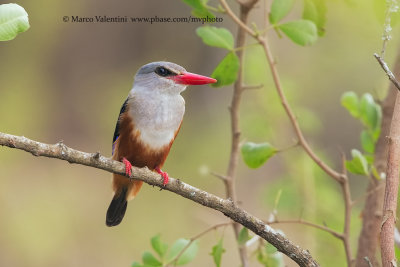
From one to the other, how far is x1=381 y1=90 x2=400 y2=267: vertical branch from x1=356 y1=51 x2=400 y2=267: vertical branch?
2.13ft

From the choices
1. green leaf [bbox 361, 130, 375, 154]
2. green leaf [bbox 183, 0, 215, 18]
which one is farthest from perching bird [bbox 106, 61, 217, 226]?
green leaf [bbox 361, 130, 375, 154]

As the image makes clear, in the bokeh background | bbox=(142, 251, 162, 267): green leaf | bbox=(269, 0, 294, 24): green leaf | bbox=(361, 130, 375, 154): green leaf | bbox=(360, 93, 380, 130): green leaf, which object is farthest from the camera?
the bokeh background

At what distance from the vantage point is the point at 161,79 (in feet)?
8.87

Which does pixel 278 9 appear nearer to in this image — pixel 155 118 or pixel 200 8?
pixel 200 8

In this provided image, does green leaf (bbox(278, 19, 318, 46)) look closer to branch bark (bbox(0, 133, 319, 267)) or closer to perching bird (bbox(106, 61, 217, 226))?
perching bird (bbox(106, 61, 217, 226))

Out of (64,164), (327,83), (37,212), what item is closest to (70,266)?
(37,212)

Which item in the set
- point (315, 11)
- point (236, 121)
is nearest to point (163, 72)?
point (236, 121)

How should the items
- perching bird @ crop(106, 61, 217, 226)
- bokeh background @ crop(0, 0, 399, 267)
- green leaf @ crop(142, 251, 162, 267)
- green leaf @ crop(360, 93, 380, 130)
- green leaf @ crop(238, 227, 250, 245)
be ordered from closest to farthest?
green leaf @ crop(238, 227, 250, 245), green leaf @ crop(142, 251, 162, 267), green leaf @ crop(360, 93, 380, 130), perching bird @ crop(106, 61, 217, 226), bokeh background @ crop(0, 0, 399, 267)

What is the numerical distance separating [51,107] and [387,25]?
7.01 meters

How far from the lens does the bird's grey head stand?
8.83 feet

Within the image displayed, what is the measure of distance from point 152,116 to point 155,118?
17 mm

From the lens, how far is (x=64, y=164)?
7.25m

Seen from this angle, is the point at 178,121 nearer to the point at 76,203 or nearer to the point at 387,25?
the point at 387,25

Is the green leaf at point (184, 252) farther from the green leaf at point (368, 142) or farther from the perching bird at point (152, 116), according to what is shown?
the green leaf at point (368, 142)
